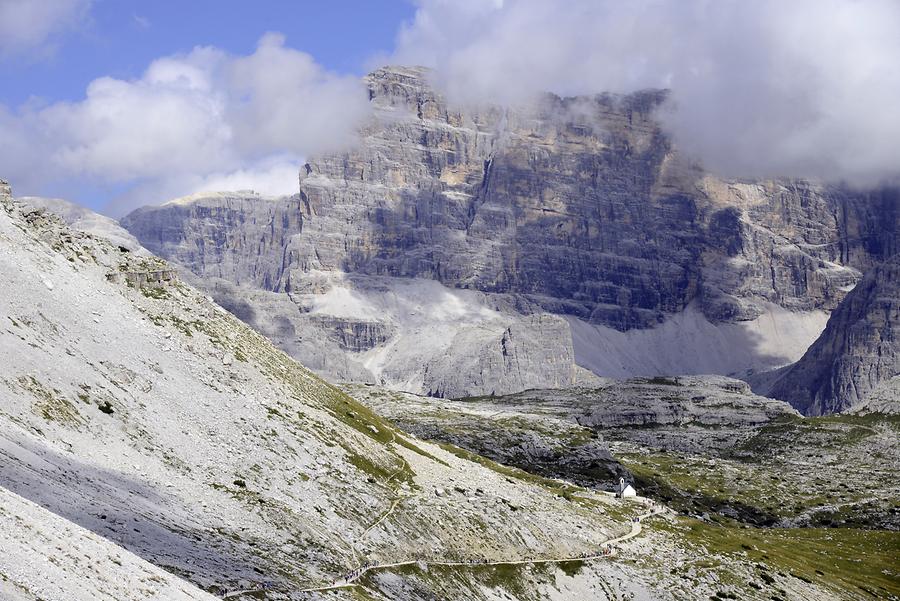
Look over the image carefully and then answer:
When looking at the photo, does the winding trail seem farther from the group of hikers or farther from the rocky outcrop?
the rocky outcrop

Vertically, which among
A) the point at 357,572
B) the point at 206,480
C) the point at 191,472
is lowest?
the point at 357,572

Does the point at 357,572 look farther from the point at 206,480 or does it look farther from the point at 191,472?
the point at 191,472

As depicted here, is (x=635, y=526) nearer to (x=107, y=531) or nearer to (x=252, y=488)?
(x=252, y=488)

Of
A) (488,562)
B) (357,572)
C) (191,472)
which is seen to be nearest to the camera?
(357,572)

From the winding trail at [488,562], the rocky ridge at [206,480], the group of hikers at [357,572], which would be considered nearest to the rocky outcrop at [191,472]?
the rocky ridge at [206,480]

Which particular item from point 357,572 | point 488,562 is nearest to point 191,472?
point 357,572

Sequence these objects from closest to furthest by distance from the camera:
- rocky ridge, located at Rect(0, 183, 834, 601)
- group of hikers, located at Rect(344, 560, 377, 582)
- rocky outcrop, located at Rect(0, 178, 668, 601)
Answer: rocky outcrop, located at Rect(0, 178, 668, 601)
rocky ridge, located at Rect(0, 183, 834, 601)
group of hikers, located at Rect(344, 560, 377, 582)

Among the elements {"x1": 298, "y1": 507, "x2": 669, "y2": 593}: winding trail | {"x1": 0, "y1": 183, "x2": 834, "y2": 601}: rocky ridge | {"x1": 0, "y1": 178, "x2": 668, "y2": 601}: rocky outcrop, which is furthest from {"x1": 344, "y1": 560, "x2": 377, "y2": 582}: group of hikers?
{"x1": 0, "y1": 178, "x2": 668, "y2": 601}: rocky outcrop

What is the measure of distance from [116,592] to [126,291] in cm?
7508

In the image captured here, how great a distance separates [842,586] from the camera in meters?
157

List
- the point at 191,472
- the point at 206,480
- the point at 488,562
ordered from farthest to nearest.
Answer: the point at 488,562
the point at 191,472
the point at 206,480

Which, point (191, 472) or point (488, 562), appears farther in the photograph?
point (488, 562)

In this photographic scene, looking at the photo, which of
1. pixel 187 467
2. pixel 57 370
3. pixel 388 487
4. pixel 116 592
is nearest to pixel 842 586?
pixel 388 487

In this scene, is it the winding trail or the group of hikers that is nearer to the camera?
the winding trail
